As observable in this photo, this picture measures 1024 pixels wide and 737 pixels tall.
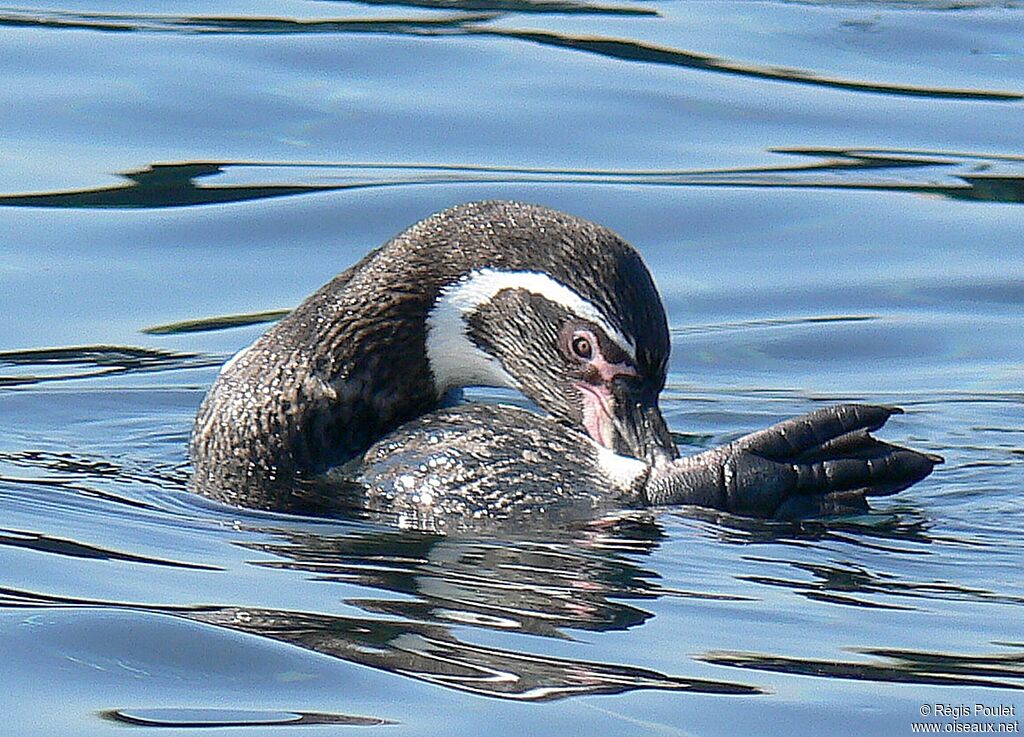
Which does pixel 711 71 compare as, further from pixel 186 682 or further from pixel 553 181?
pixel 186 682

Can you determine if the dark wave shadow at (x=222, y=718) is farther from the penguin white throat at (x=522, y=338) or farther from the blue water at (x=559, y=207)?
the penguin white throat at (x=522, y=338)

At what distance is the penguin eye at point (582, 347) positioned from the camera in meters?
7.80

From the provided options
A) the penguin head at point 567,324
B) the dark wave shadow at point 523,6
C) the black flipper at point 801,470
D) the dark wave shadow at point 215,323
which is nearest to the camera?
the black flipper at point 801,470

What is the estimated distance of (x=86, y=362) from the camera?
10.0m

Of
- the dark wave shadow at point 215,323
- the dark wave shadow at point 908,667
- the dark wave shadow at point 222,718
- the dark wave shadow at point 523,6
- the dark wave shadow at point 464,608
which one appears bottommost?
the dark wave shadow at point 222,718

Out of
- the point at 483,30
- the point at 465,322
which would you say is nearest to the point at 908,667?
the point at 465,322

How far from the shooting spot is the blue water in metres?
6.02

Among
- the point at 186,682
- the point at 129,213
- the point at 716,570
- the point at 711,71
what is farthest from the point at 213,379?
the point at 711,71

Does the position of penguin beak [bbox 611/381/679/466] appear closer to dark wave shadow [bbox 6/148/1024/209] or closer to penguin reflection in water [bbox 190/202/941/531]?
penguin reflection in water [bbox 190/202/941/531]

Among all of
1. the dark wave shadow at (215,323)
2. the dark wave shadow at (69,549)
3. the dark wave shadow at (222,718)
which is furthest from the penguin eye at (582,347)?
the dark wave shadow at (215,323)

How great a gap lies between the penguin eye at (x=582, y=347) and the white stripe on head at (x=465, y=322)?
0.27 feet

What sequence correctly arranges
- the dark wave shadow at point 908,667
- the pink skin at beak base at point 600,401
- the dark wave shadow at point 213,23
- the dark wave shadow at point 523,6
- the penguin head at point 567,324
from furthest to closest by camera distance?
the dark wave shadow at point 523,6
the dark wave shadow at point 213,23
the pink skin at beak base at point 600,401
the penguin head at point 567,324
the dark wave shadow at point 908,667

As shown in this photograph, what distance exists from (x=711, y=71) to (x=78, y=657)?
31.1 feet

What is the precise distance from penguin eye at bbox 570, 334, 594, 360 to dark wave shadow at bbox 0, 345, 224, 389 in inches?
103
